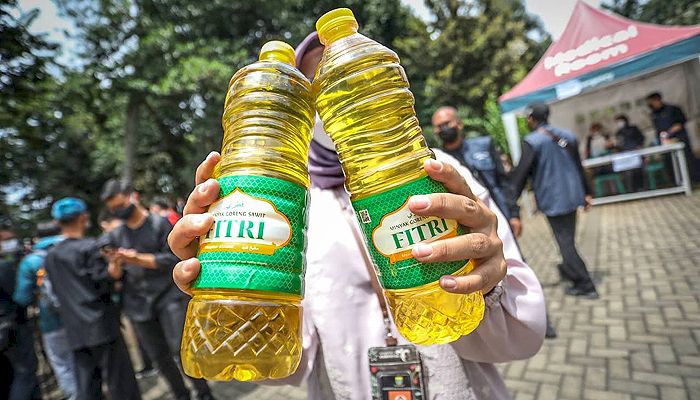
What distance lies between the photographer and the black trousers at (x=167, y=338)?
3.43 metres

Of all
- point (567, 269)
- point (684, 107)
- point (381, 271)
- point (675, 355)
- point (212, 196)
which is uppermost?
point (684, 107)

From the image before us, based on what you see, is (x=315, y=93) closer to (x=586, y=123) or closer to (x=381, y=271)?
(x=381, y=271)

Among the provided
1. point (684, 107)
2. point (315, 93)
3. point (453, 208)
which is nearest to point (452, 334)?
point (453, 208)

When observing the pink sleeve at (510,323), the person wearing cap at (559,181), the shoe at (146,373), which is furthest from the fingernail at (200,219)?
the shoe at (146,373)

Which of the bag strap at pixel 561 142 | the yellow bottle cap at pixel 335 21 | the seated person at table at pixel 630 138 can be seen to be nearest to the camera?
the yellow bottle cap at pixel 335 21

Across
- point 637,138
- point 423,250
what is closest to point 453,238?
point 423,250

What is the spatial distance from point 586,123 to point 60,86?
16.3 metres

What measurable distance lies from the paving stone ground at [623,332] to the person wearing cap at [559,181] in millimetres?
579

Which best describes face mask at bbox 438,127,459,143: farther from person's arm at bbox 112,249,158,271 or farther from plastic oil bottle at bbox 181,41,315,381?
person's arm at bbox 112,249,158,271

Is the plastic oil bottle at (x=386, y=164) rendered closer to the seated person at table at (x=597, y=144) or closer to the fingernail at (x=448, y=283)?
the fingernail at (x=448, y=283)

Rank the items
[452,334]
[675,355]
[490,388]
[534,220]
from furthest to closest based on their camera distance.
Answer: [534,220] < [675,355] < [490,388] < [452,334]

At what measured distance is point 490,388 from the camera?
4.11 feet

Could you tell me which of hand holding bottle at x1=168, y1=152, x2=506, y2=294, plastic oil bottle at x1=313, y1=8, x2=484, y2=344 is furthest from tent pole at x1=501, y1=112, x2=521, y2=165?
hand holding bottle at x1=168, y1=152, x2=506, y2=294

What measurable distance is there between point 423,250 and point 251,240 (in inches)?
15.6
